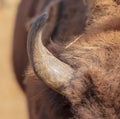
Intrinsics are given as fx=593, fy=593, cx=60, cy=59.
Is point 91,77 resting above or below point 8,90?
above

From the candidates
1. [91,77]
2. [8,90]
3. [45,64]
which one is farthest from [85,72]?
[8,90]

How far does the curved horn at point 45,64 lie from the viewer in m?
2.75

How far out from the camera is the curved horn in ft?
9.01

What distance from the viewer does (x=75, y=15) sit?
169 inches

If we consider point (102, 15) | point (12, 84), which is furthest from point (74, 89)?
point (12, 84)

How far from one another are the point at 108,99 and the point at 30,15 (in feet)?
8.72

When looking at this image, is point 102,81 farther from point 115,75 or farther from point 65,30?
point 65,30

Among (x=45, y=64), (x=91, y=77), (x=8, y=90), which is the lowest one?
(x=8, y=90)

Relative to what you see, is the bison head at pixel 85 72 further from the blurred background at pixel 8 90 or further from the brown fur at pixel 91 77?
the blurred background at pixel 8 90

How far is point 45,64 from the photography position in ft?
9.34

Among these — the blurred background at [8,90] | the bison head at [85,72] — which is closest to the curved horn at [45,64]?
the bison head at [85,72]

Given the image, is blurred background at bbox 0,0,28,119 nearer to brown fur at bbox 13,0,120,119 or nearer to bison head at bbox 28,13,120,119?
brown fur at bbox 13,0,120,119

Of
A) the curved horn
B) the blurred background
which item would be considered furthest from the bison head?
the blurred background

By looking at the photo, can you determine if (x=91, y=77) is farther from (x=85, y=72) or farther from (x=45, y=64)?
(x=45, y=64)
